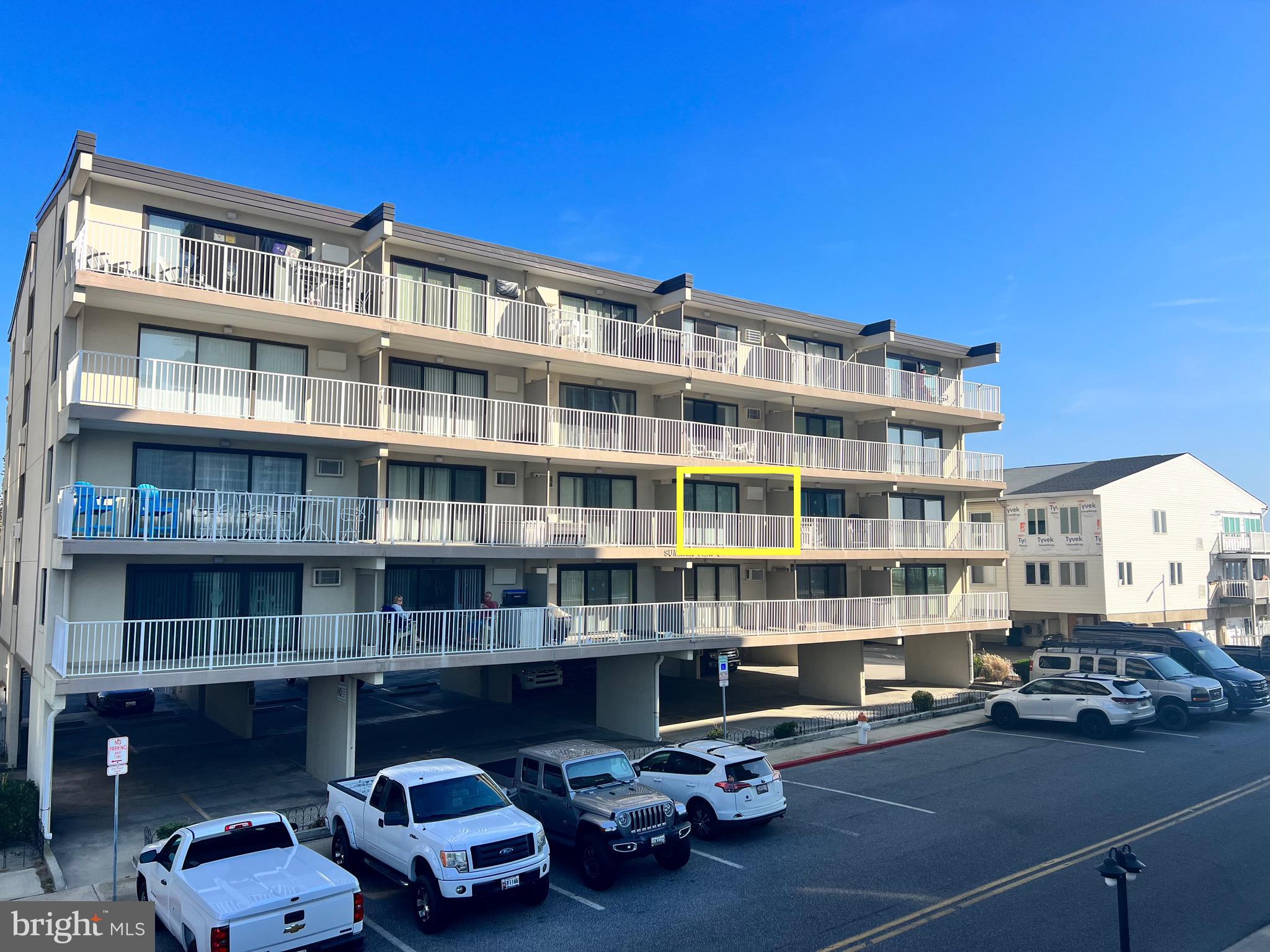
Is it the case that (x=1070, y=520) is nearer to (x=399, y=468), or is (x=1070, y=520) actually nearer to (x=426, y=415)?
(x=426, y=415)

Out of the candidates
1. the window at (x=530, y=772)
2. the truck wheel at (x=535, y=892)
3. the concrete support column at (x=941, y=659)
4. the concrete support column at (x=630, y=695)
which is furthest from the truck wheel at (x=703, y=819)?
the concrete support column at (x=941, y=659)

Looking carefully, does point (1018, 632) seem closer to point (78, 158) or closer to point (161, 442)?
point (161, 442)

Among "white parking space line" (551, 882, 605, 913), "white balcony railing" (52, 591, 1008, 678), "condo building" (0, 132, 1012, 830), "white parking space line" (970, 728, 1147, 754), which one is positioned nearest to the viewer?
"white parking space line" (551, 882, 605, 913)

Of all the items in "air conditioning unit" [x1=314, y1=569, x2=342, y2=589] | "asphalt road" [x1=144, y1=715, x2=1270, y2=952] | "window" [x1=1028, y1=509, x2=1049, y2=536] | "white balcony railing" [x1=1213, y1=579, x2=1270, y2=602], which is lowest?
"asphalt road" [x1=144, y1=715, x2=1270, y2=952]

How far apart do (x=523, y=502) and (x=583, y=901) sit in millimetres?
13225

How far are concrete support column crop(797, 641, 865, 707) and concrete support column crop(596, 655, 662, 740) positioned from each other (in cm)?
764

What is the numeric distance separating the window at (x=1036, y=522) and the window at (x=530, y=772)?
38166 mm

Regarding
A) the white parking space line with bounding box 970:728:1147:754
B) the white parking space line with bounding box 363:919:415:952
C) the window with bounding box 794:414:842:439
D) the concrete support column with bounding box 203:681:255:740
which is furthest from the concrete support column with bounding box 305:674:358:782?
the window with bounding box 794:414:842:439

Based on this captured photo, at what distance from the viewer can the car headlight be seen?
11430 millimetres

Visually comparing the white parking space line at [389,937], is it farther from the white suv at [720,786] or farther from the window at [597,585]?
the window at [597,585]

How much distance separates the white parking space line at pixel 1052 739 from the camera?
74.7 ft

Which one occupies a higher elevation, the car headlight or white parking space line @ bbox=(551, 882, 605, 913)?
the car headlight

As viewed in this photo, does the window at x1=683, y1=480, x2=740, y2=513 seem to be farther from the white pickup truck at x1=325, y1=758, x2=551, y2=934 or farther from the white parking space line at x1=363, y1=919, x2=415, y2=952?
the white parking space line at x1=363, y1=919, x2=415, y2=952

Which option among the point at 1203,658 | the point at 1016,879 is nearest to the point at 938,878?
the point at 1016,879
